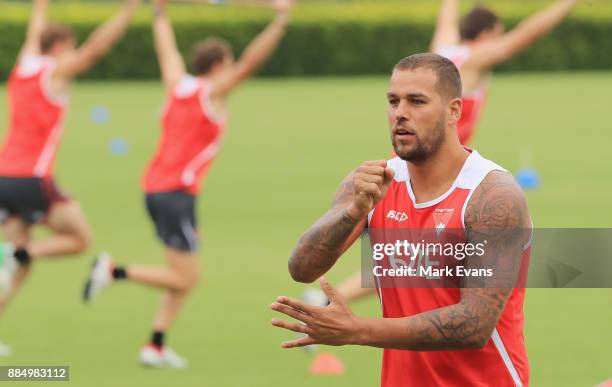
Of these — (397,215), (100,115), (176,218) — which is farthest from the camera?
(100,115)

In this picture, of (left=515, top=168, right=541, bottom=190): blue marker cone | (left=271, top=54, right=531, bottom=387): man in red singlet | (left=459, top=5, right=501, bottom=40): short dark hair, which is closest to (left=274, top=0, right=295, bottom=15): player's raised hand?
(left=459, top=5, right=501, bottom=40): short dark hair

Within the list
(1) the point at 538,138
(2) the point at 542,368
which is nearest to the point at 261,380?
(2) the point at 542,368

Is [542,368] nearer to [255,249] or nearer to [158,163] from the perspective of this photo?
[158,163]

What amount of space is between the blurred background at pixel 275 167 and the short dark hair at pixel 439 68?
176 inches

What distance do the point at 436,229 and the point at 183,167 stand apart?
18.8ft

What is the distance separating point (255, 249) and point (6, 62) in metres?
28.5

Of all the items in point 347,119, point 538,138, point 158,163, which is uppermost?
point 347,119

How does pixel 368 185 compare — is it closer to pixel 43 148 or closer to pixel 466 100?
pixel 466 100

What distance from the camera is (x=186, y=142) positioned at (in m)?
10.7

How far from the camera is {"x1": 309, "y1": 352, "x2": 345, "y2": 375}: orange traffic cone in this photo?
9492 mm

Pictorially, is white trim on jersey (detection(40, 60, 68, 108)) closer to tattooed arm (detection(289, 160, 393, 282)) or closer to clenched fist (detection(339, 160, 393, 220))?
tattooed arm (detection(289, 160, 393, 282))

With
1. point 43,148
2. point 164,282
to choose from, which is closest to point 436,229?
point 164,282

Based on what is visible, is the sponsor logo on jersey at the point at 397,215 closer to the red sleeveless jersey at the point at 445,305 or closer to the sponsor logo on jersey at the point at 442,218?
the red sleeveless jersey at the point at 445,305

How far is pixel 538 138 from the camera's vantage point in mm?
25641
